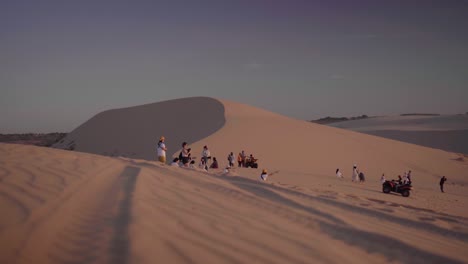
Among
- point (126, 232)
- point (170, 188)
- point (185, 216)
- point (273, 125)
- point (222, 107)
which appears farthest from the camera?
point (222, 107)

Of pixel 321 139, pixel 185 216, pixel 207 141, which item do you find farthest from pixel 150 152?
pixel 185 216

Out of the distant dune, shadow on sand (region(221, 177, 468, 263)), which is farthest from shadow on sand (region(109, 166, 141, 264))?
the distant dune

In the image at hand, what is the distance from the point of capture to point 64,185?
18.8ft

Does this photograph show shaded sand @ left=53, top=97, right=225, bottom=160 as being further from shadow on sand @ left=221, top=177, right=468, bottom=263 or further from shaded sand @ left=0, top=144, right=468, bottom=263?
shadow on sand @ left=221, top=177, right=468, bottom=263

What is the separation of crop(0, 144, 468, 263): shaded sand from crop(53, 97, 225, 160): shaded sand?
19.3 m

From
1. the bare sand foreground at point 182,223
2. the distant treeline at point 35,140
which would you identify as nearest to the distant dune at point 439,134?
the distant treeline at point 35,140

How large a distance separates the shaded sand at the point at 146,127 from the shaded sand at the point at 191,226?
63.3ft

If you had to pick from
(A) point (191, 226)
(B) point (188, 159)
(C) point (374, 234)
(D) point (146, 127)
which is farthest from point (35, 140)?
(C) point (374, 234)

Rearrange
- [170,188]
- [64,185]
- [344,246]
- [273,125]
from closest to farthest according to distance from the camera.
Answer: [344,246] → [64,185] → [170,188] → [273,125]

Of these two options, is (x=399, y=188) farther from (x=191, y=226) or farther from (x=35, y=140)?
(x=35, y=140)

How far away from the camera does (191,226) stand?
13.6ft

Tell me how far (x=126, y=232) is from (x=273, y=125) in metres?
28.3

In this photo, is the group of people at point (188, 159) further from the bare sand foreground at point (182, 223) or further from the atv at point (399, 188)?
the atv at point (399, 188)

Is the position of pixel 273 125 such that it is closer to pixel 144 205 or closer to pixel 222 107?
pixel 222 107
